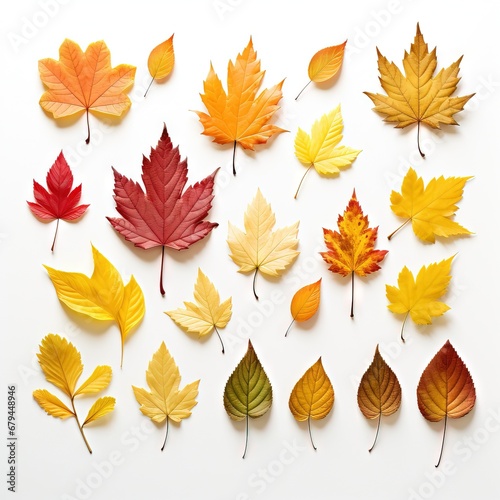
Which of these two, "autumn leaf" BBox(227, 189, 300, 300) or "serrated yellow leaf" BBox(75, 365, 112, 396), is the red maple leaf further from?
"serrated yellow leaf" BBox(75, 365, 112, 396)

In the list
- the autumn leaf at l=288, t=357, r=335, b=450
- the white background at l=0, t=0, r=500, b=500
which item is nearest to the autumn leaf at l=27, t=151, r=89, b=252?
the white background at l=0, t=0, r=500, b=500

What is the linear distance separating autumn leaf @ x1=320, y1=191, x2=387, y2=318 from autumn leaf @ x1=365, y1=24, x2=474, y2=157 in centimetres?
17

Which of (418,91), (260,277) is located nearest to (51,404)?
(260,277)

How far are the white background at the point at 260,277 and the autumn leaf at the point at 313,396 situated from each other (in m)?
0.02

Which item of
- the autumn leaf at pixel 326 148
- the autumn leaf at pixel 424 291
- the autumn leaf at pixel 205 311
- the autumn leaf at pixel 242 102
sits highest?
the autumn leaf at pixel 242 102

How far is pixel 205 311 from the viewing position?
1.04m

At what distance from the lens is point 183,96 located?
41.8 inches

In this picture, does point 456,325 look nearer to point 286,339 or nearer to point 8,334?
point 286,339

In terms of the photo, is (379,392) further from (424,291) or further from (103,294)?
(103,294)

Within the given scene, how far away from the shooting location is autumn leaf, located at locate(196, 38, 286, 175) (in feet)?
3.41

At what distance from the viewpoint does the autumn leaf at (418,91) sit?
1035 millimetres

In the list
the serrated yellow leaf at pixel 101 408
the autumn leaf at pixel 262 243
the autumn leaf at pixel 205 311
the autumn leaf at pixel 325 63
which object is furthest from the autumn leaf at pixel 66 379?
the autumn leaf at pixel 325 63

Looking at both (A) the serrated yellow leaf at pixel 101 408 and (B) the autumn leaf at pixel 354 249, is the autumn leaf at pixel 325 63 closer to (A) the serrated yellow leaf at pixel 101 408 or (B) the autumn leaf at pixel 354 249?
(B) the autumn leaf at pixel 354 249

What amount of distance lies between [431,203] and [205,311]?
17.7 inches
